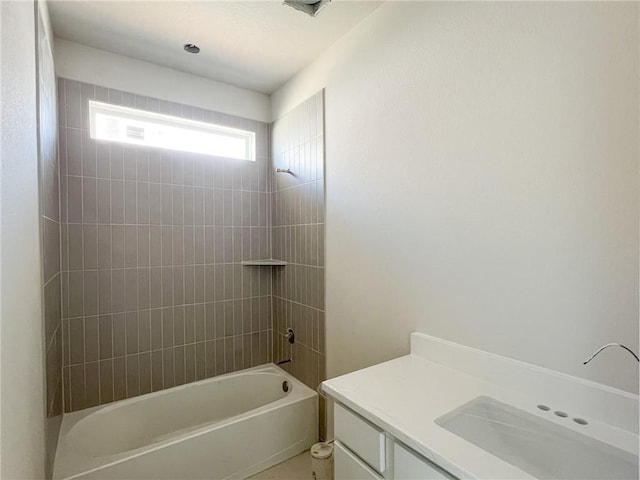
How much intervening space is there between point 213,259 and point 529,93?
2.24 metres

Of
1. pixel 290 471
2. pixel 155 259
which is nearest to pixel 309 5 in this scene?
pixel 155 259

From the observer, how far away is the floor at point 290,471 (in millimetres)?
1880

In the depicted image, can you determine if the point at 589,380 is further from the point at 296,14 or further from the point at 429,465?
the point at 296,14

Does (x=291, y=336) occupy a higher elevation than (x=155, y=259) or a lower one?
lower

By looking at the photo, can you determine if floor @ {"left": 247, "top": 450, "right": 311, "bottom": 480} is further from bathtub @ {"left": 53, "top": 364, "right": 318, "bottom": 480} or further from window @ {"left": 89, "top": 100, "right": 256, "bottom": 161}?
window @ {"left": 89, "top": 100, "right": 256, "bottom": 161}

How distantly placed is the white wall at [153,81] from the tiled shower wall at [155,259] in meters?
0.07

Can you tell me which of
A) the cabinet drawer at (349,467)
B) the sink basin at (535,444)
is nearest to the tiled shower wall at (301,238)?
the cabinet drawer at (349,467)

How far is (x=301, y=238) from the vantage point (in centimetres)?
237

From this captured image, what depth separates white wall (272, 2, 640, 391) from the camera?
0.92 metres

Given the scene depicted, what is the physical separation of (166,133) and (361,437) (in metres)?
2.39

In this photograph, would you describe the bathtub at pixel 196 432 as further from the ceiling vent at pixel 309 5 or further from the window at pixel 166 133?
the ceiling vent at pixel 309 5

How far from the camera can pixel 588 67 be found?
0.96 metres

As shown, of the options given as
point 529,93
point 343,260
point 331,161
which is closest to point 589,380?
point 529,93

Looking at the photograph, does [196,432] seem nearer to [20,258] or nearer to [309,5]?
[20,258]
